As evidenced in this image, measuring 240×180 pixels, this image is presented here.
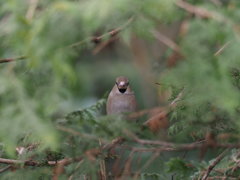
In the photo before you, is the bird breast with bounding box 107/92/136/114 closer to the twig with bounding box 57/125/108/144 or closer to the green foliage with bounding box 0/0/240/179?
the green foliage with bounding box 0/0/240/179

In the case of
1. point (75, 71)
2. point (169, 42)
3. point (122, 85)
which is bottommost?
point (122, 85)

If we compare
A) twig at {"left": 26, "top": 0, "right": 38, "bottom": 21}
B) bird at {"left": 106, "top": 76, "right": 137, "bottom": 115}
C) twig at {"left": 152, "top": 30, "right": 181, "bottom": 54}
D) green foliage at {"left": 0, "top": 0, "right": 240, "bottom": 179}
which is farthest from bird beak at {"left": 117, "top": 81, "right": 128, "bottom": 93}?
twig at {"left": 26, "top": 0, "right": 38, "bottom": 21}

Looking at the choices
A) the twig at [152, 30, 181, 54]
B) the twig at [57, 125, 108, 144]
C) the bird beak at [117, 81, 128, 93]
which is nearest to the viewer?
the twig at [152, 30, 181, 54]

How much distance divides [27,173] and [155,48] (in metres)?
6.92

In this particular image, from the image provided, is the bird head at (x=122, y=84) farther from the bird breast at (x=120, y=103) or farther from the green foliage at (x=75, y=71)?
the green foliage at (x=75, y=71)

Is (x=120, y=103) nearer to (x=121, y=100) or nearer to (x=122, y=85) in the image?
(x=121, y=100)

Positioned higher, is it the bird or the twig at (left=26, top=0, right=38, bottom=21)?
the twig at (left=26, top=0, right=38, bottom=21)

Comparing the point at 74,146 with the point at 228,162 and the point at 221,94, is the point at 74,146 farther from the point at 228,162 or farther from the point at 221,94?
the point at 228,162

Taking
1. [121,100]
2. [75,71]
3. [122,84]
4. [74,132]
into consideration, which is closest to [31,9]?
[75,71]

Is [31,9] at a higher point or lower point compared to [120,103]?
higher

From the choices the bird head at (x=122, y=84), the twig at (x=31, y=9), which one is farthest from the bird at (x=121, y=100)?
the twig at (x=31, y=9)

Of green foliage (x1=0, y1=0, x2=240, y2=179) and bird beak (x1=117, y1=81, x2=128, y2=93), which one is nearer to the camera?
green foliage (x1=0, y1=0, x2=240, y2=179)

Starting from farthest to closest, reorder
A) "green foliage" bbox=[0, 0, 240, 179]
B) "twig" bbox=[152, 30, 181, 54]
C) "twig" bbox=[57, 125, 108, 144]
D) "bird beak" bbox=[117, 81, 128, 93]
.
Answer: "bird beak" bbox=[117, 81, 128, 93] < "twig" bbox=[57, 125, 108, 144] < "twig" bbox=[152, 30, 181, 54] < "green foliage" bbox=[0, 0, 240, 179]

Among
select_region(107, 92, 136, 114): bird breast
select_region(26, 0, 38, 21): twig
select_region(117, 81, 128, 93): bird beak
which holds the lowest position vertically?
select_region(107, 92, 136, 114): bird breast
